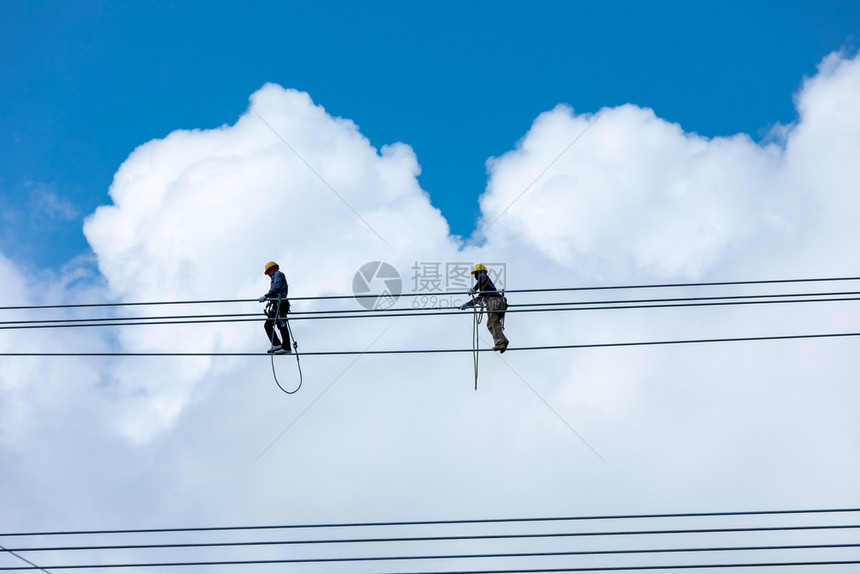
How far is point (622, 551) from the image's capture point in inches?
395

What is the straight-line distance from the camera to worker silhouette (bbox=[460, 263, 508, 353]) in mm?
15938

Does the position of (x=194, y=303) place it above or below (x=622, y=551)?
above

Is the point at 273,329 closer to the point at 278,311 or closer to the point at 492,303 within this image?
the point at 278,311

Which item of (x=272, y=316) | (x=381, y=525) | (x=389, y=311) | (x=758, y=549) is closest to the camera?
(x=758, y=549)

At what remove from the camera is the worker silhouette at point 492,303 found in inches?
627

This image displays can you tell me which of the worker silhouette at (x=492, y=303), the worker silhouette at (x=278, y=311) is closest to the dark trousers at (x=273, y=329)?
the worker silhouette at (x=278, y=311)

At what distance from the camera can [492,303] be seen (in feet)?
52.3

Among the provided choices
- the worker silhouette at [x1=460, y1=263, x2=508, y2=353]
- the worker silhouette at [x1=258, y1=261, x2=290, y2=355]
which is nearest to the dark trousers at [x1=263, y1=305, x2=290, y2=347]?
the worker silhouette at [x1=258, y1=261, x2=290, y2=355]

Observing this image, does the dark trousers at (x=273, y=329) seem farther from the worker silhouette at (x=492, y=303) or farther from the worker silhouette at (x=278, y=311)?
the worker silhouette at (x=492, y=303)

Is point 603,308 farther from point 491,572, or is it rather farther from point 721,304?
point 491,572

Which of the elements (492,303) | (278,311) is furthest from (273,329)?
(492,303)

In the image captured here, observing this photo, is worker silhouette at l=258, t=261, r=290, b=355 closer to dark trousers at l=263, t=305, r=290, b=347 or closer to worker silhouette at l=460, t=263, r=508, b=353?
dark trousers at l=263, t=305, r=290, b=347

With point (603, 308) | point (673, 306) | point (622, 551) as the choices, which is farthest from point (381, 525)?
point (673, 306)

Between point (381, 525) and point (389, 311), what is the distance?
11.9 ft
